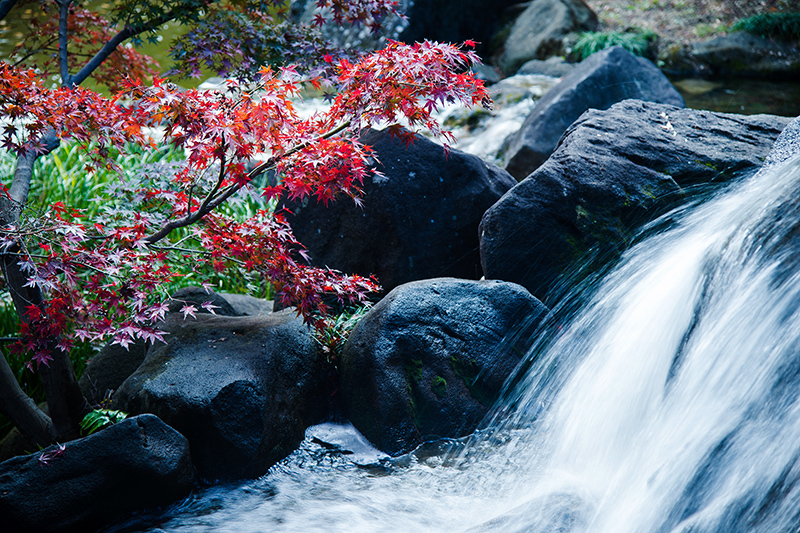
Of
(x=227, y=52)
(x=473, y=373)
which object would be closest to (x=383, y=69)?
(x=227, y=52)

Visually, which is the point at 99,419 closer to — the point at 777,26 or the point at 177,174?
the point at 177,174

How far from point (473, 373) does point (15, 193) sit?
2538mm

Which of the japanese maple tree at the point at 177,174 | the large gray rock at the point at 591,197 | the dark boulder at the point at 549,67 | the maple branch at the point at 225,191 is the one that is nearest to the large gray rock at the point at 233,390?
the japanese maple tree at the point at 177,174

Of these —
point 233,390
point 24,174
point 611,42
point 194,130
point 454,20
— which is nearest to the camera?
point 194,130

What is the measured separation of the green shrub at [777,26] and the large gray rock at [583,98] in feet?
15.4

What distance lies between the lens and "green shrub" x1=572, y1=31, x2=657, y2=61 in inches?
390

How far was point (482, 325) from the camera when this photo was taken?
330cm

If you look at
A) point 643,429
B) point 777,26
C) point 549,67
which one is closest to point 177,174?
point 643,429

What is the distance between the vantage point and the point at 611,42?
9.84m

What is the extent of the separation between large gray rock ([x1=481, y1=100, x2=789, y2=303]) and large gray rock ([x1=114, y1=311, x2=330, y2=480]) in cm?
136

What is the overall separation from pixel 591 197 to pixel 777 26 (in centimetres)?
850

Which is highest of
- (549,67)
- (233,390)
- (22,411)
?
(549,67)

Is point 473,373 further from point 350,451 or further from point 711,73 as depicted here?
point 711,73

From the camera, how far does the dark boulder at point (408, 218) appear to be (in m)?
3.99
